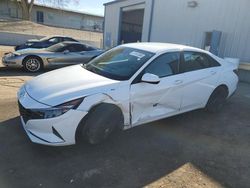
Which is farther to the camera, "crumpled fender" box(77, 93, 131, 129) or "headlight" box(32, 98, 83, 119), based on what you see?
"crumpled fender" box(77, 93, 131, 129)

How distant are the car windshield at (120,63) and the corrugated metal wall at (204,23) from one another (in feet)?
22.6

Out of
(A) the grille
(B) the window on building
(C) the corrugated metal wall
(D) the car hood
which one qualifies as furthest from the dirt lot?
(B) the window on building

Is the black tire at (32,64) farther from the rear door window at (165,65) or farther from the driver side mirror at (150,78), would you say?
the driver side mirror at (150,78)

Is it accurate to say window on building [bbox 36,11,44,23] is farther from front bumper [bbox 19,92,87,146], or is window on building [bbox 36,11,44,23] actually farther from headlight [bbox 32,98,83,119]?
headlight [bbox 32,98,83,119]

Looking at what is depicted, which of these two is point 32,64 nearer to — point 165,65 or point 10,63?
point 10,63

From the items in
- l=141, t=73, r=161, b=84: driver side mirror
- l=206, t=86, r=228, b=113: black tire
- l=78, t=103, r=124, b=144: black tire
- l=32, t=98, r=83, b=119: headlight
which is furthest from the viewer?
l=206, t=86, r=228, b=113: black tire

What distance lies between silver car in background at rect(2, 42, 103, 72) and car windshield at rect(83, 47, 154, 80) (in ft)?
17.4

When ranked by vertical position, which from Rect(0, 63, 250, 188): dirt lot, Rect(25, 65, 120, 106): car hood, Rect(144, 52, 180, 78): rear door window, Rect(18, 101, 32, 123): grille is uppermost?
Rect(144, 52, 180, 78): rear door window

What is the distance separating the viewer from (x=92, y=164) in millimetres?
3299

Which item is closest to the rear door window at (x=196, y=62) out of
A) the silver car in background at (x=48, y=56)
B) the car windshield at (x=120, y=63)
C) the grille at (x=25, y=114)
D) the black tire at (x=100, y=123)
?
the car windshield at (x=120, y=63)

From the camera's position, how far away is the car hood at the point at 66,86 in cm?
330

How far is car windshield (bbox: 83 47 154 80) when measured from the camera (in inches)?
155

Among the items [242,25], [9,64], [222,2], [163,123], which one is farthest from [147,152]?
[222,2]

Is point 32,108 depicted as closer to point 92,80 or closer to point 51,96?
point 51,96
